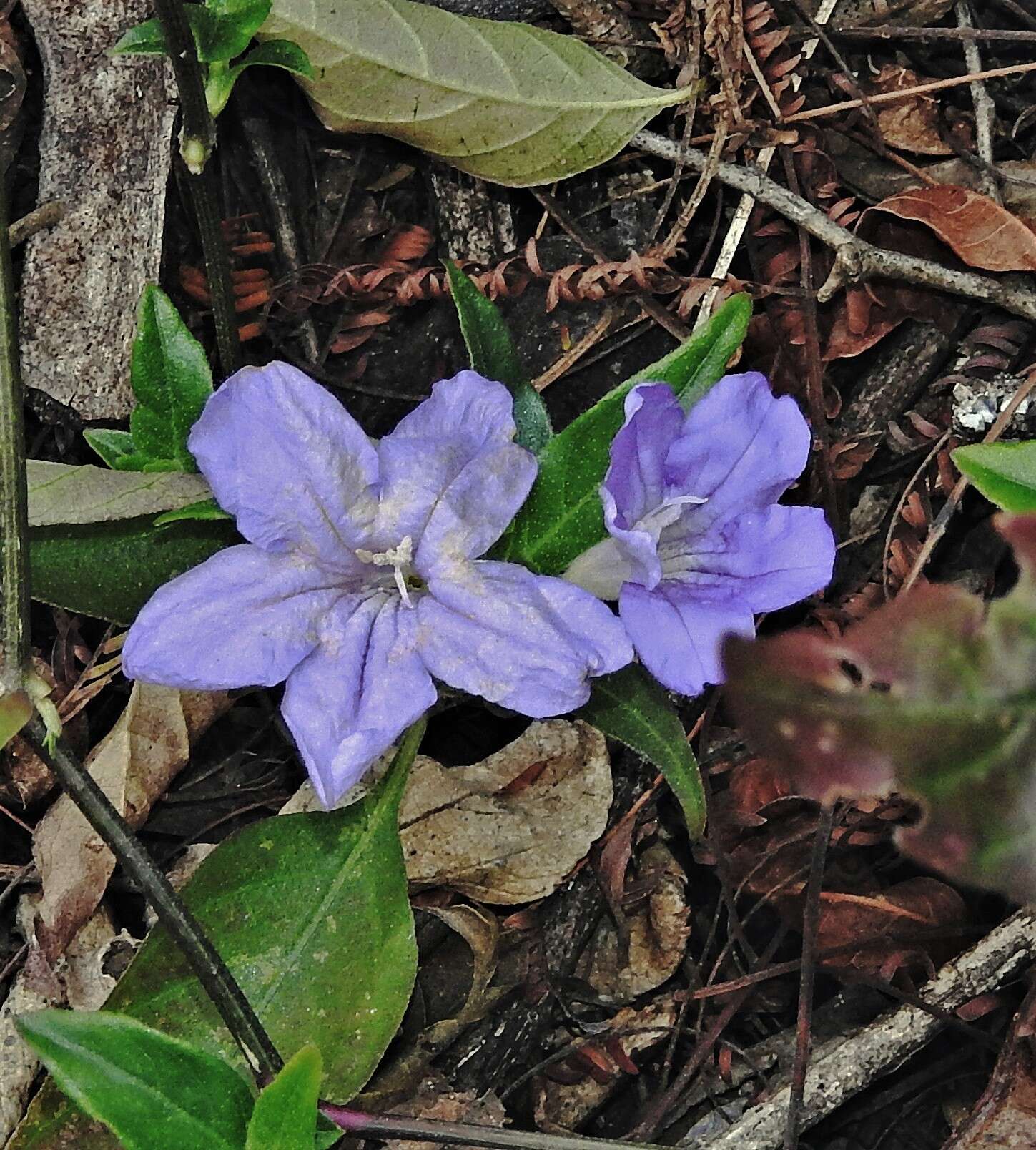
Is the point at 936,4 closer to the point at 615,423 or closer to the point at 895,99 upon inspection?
the point at 895,99

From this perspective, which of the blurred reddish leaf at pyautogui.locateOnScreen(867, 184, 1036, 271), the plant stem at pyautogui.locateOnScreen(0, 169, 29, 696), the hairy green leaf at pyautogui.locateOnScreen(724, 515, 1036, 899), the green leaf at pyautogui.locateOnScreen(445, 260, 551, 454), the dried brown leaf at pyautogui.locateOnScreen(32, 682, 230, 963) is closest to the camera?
the hairy green leaf at pyautogui.locateOnScreen(724, 515, 1036, 899)

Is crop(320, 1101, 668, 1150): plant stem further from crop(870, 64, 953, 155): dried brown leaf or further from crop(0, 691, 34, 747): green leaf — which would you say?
crop(870, 64, 953, 155): dried brown leaf

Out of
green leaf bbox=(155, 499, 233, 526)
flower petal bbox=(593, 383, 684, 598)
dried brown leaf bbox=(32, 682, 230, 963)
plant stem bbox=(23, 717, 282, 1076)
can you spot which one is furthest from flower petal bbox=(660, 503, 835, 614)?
dried brown leaf bbox=(32, 682, 230, 963)

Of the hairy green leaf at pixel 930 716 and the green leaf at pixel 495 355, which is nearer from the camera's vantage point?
the hairy green leaf at pixel 930 716

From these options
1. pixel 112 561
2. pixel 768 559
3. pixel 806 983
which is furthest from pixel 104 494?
pixel 806 983

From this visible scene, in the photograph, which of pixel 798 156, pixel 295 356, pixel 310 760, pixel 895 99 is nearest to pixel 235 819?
pixel 310 760

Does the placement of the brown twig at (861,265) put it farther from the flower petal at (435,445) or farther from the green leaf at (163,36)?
the green leaf at (163,36)

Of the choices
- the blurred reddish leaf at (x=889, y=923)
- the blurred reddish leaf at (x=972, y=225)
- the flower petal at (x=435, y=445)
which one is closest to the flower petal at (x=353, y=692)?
the flower petal at (x=435, y=445)
